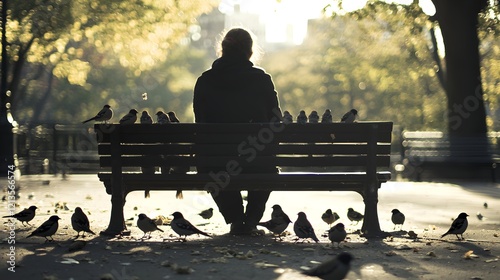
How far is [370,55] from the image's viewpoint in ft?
166

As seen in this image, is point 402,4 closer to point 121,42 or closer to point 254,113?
point 121,42

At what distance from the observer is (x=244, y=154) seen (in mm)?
9844

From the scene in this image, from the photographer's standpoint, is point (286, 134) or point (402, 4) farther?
point (402, 4)

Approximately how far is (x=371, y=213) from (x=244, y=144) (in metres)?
1.50

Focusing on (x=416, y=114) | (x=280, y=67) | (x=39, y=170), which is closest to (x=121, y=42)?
(x=39, y=170)

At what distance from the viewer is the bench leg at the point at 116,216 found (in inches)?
398

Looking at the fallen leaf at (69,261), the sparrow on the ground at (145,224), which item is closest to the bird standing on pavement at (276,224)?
the sparrow on the ground at (145,224)

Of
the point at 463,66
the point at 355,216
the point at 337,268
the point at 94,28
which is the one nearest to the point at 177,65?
the point at 94,28

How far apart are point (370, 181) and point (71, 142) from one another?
23.5m

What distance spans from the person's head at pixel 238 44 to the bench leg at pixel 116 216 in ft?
5.99

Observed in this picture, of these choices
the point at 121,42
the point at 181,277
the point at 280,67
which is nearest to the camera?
the point at 181,277

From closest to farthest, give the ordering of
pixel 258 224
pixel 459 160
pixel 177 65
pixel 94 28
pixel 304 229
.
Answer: pixel 304 229 → pixel 258 224 → pixel 459 160 → pixel 94 28 → pixel 177 65

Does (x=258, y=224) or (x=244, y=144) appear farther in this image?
(x=258, y=224)

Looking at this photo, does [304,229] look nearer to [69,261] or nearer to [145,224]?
[145,224]
